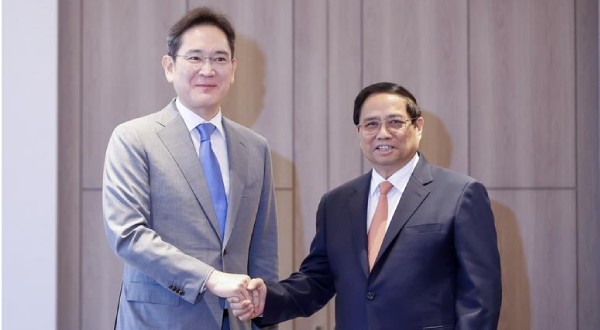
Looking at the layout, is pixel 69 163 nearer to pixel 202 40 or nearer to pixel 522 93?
pixel 202 40

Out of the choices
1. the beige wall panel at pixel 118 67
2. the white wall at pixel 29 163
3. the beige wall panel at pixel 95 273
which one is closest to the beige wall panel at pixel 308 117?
the beige wall panel at pixel 118 67

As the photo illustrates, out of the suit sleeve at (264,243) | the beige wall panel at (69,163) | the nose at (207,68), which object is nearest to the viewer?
the nose at (207,68)

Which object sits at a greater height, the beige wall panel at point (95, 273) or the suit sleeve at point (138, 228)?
the suit sleeve at point (138, 228)

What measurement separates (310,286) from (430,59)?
1.82 m

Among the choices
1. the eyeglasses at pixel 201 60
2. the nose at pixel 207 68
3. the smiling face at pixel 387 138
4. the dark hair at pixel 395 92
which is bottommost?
the smiling face at pixel 387 138

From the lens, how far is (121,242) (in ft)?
7.05

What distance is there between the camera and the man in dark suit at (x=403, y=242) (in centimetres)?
218

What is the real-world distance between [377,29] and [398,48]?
157mm

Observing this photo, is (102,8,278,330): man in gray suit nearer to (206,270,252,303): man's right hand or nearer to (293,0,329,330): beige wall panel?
(206,270,252,303): man's right hand

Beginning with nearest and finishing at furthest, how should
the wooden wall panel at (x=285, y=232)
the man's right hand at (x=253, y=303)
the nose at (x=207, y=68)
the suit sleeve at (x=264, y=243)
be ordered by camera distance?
the man's right hand at (x=253, y=303) → the nose at (x=207, y=68) → the suit sleeve at (x=264, y=243) → the wooden wall panel at (x=285, y=232)

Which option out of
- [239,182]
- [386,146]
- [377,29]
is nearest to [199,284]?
[239,182]

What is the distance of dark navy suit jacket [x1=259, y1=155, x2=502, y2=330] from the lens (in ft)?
7.13

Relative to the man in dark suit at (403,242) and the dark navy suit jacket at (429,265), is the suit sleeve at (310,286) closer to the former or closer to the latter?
the man in dark suit at (403,242)

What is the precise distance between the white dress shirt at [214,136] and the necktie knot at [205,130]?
14 millimetres
